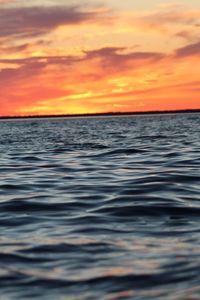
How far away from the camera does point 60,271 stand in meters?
7.04

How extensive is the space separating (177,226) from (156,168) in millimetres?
9381

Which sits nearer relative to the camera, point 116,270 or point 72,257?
point 116,270

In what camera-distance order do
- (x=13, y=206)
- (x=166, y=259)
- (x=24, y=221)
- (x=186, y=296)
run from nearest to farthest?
1. (x=186, y=296)
2. (x=166, y=259)
3. (x=24, y=221)
4. (x=13, y=206)

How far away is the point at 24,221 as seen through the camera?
399 inches

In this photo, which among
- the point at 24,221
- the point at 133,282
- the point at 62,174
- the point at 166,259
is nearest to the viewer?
the point at 133,282

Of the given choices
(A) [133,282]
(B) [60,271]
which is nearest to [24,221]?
(B) [60,271]

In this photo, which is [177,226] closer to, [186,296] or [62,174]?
[186,296]

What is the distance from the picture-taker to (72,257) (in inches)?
301

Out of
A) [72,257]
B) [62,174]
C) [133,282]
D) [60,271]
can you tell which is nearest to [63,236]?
[72,257]

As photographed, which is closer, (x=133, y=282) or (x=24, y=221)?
(x=133, y=282)

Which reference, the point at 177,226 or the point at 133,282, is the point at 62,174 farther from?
the point at 133,282

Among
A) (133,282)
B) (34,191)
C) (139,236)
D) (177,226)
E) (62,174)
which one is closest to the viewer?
(133,282)

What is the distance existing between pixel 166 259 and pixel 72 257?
131 cm

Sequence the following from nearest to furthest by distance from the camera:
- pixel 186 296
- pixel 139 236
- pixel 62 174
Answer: pixel 186 296 < pixel 139 236 < pixel 62 174
